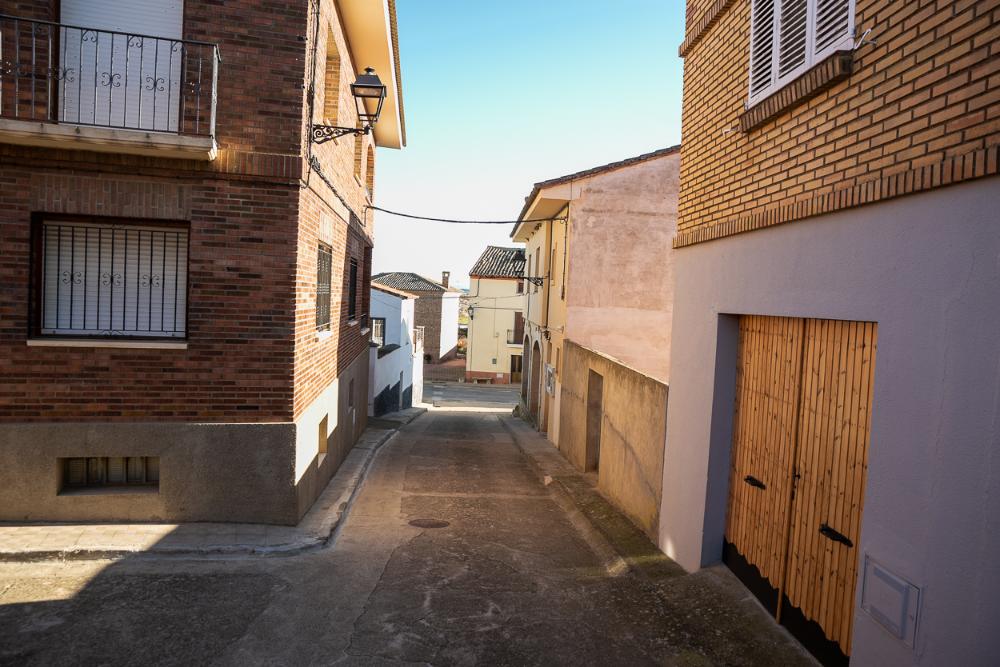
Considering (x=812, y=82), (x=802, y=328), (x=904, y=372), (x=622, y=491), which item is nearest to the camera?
(x=904, y=372)

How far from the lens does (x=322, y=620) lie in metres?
5.21

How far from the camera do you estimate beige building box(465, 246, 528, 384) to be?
4512cm

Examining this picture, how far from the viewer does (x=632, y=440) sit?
8281mm

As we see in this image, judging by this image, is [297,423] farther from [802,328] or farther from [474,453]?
[474,453]

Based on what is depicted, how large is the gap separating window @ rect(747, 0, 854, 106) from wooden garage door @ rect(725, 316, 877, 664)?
1790mm

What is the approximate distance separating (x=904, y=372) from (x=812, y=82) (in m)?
2.08

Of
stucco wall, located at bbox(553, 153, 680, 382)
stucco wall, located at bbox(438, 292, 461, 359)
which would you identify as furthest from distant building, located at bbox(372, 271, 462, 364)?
stucco wall, located at bbox(553, 153, 680, 382)

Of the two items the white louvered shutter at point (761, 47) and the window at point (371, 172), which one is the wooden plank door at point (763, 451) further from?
the window at point (371, 172)

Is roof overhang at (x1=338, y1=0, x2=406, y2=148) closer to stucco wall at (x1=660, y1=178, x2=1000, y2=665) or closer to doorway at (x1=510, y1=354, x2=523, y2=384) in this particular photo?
stucco wall at (x1=660, y1=178, x2=1000, y2=665)

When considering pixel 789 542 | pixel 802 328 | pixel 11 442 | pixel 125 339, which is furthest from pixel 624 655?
pixel 11 442

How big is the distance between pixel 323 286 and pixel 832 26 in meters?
6.78

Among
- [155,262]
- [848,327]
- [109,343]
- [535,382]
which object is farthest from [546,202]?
[848,327]

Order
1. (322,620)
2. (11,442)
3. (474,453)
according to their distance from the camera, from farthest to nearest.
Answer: (474,453)
(11,442)
(322,620)

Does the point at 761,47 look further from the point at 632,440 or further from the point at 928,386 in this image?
the point at 632,440
